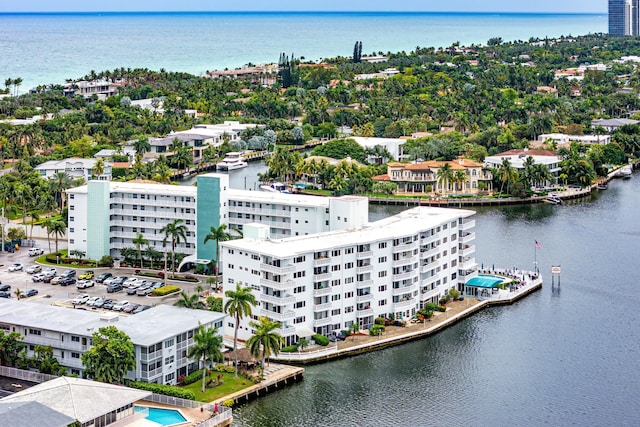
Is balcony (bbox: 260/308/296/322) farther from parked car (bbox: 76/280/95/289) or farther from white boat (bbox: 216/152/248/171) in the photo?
white boat (bbox: 216/152/248/171)

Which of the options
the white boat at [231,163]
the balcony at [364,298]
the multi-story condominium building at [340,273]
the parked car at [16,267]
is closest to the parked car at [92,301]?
the multi-story condominium building at [340,273]

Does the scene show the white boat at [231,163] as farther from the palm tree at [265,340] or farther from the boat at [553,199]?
the palm tree at [265,340]

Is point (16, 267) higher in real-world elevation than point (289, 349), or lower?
higher

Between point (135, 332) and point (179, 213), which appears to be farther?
point (179, 213)

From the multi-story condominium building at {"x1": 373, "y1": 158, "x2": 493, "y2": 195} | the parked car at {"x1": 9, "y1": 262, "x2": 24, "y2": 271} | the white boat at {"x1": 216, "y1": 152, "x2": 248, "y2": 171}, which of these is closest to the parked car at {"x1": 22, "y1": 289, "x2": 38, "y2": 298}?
the parked car at {"x1": 9, "y1": 262, "x2": 24, "y2": 271}

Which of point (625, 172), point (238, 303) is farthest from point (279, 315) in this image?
point (625, 172)

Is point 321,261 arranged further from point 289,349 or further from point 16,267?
point 16,267
